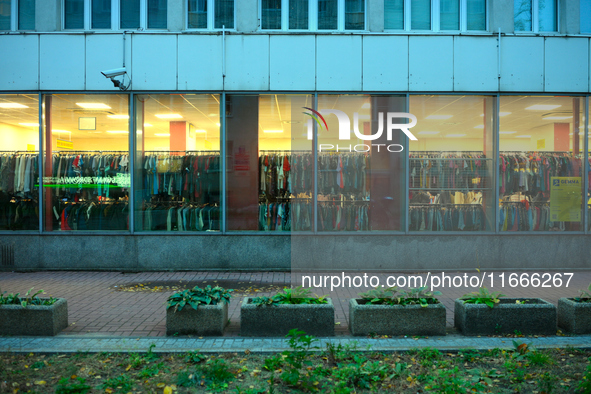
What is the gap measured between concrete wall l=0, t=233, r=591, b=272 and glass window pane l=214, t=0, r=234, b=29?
4944 millimetres

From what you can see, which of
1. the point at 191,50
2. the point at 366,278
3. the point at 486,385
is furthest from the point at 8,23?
the point at 486,385

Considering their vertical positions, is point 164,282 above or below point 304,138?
below

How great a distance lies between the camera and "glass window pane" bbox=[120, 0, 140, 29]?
1046 cm

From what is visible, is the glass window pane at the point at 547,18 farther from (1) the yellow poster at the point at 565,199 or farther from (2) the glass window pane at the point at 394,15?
(1) the yellow poster at the point at 565,199

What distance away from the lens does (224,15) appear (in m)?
10.4

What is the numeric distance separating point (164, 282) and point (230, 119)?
4000 mm

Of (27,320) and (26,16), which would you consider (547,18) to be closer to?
(27,320)

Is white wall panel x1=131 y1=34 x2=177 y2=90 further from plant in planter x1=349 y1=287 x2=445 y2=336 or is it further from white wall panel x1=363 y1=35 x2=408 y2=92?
plant in planter x1=349 y1=287 x2=445 y2=336

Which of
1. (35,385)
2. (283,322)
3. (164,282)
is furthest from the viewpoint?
(164,282)

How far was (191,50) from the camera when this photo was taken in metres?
10.2

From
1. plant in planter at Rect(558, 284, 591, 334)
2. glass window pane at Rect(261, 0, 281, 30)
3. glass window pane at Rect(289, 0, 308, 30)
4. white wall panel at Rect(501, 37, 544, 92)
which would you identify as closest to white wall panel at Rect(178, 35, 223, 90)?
glass window pane at Rect(261, 0, 281, 30)

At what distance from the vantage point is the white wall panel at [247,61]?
10180 millimetres

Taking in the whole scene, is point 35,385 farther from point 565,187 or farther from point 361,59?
point 565,187

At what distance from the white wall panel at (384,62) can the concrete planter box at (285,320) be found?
613cm
